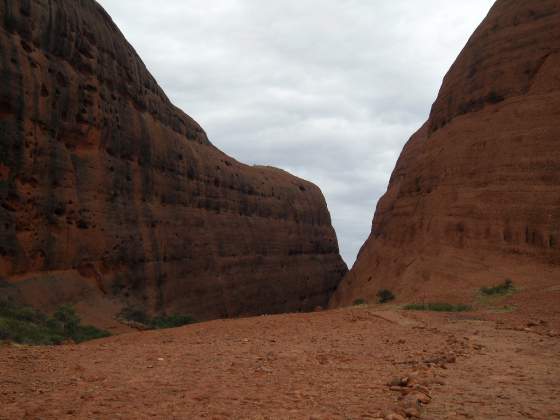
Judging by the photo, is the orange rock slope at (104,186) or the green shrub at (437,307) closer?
the orange rock slope at (104,186)

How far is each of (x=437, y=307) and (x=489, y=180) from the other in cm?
888

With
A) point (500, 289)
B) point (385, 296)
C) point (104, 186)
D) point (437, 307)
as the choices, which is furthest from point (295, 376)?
point (385, 296)

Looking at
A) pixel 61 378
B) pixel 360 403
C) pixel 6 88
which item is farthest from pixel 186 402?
pixel 6 88

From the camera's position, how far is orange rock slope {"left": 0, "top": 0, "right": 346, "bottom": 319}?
17562 millimetres

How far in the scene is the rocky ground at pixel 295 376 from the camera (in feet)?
17.1

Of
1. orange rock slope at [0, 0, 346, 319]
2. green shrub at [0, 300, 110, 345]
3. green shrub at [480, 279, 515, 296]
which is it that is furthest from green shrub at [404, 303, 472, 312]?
orange rock slope at [0, 0, 346, 319]

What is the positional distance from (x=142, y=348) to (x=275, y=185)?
29.9m

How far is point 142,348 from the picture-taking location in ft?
33.6

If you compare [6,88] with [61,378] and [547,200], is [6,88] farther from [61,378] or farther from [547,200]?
[547,200]

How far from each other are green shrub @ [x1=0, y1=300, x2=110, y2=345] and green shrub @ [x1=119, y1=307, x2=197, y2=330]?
119 inches

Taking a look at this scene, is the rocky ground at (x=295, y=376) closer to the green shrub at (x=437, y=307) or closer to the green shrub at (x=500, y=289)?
the green shrub at (x=437, y=307)

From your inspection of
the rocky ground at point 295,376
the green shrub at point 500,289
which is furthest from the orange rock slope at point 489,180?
the rocky ground at point 295,376

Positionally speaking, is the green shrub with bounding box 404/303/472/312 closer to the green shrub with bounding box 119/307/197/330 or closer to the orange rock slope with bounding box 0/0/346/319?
the green shrub with bounding box 119/307/197/330

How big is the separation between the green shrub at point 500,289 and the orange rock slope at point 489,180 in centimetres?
34
